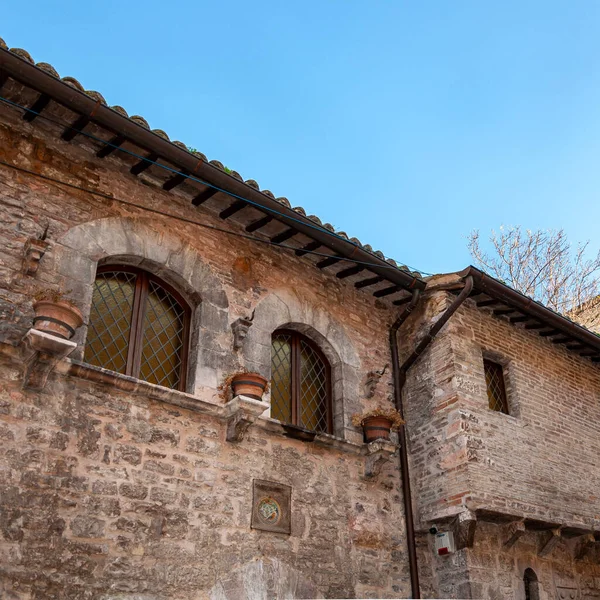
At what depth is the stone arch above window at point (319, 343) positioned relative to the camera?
301 inches

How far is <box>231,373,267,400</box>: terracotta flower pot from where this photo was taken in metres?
6.89

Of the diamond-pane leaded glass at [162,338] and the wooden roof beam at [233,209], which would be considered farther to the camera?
the wooden roof beam at [233,209]

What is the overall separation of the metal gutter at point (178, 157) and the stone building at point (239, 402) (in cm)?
2

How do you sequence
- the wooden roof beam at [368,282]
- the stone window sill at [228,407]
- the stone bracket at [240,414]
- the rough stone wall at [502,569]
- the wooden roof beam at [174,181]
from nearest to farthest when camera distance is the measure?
the stone window sill at [228,407] < the stone bracket at [240,414] < the wooden roof beam at [174,181] < the rough stone wall at [502,569] < the wooden roof beam at [368,282]

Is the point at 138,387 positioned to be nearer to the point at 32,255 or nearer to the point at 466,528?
the point at 32,255

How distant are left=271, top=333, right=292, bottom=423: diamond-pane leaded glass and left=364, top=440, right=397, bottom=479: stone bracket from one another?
1006 mm

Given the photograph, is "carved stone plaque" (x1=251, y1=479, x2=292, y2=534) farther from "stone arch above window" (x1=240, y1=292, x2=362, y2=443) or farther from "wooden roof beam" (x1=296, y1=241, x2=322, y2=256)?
"wooden roof beam" (x1=296, y1=241, x2=322, y2=256)

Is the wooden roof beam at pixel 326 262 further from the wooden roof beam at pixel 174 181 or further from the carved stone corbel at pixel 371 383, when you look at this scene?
the wooden roof beam at pixel 174 181

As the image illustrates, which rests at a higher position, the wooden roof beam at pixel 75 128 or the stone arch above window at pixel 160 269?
the wooden roof beam at pixel 75 128

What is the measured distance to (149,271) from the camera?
7254mm

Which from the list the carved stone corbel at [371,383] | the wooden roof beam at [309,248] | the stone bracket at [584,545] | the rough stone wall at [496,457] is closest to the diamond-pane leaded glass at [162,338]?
the wooden roof beam at [309,248]

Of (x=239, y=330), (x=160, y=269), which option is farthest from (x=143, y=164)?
(x=239, y=330)

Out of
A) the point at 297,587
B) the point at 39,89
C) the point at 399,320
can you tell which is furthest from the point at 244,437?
the point at 39,89

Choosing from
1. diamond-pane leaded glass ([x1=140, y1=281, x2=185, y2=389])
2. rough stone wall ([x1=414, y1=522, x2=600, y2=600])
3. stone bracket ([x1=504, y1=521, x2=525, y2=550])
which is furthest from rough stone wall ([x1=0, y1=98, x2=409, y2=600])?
stone bracket ([x1=504, y1=521, x2=525, y2=550])
